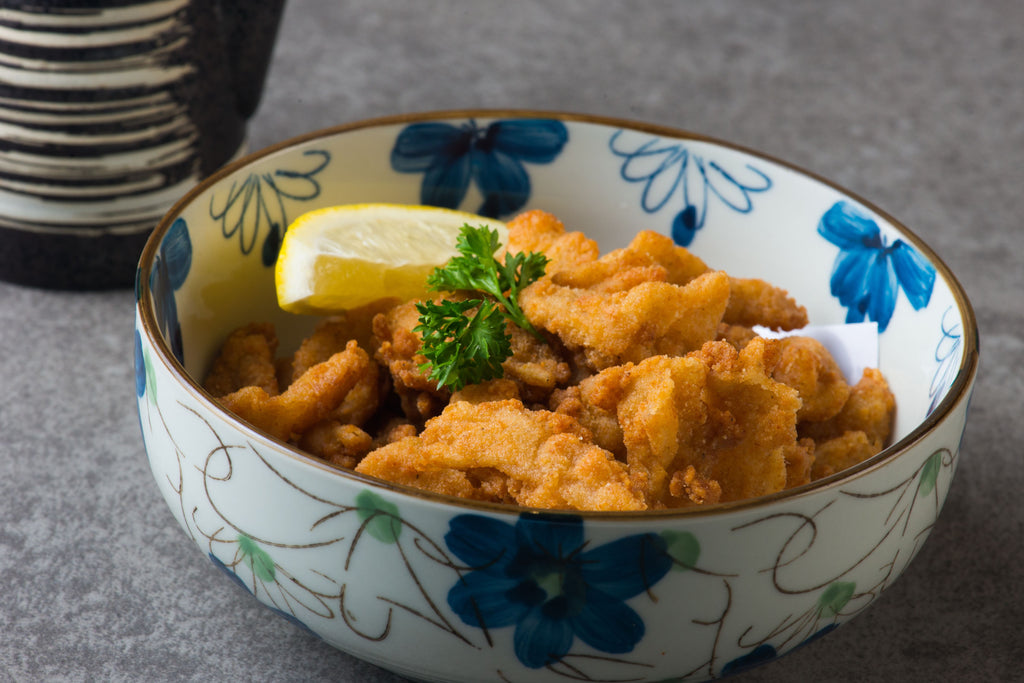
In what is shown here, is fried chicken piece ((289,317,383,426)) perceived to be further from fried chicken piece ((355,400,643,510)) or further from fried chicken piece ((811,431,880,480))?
fried chicken piece ((811,431,880,480))

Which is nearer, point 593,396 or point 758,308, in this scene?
point 593,396

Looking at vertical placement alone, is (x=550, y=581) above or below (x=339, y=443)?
above

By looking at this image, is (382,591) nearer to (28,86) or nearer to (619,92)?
(28,86)

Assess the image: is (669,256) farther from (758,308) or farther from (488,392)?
(488,392)

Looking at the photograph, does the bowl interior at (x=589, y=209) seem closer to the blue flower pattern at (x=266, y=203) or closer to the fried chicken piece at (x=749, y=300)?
the blue flower pattern at (x=266, y=203)

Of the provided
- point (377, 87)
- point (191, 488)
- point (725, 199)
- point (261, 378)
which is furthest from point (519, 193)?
point (377, 87)

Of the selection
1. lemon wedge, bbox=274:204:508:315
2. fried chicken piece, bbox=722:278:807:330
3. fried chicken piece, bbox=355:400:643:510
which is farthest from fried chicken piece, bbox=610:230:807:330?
fried chicken piece, bbox=355:400:643:510

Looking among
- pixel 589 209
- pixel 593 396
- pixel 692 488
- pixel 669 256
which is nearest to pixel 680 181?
pixel 589 209
